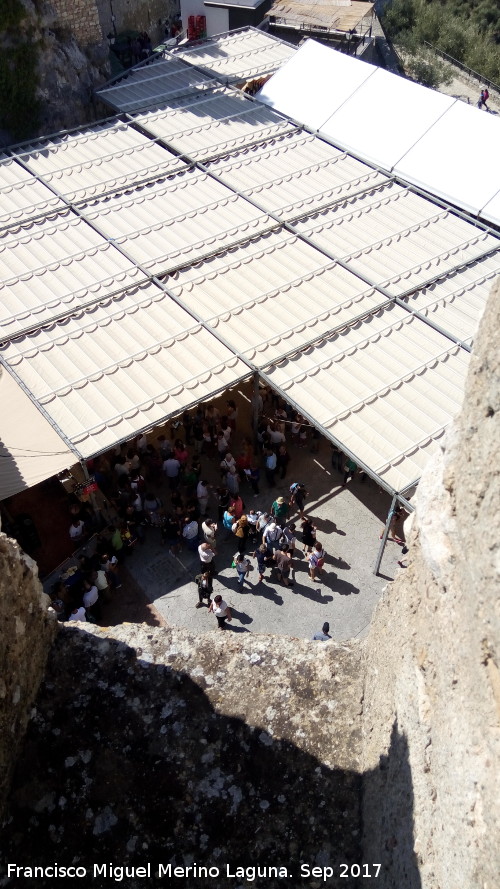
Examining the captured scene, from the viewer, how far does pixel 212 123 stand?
16.4m

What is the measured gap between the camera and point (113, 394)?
1044 cm

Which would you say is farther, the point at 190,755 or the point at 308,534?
the point at 308,534

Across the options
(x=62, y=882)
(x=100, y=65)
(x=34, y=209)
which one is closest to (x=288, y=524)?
(x=62, y=882)

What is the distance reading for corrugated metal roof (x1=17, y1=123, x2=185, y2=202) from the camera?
14.4 metres

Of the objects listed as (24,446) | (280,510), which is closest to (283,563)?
(280,510)

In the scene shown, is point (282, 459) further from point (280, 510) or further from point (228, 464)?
point (280, 510)

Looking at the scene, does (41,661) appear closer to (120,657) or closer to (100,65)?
(120,657)

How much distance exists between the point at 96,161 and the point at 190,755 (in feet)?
44.8

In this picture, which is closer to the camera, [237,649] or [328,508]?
[237,649]

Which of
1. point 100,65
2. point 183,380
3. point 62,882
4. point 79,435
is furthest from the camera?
point 100,65

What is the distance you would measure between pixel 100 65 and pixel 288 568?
16146 mm

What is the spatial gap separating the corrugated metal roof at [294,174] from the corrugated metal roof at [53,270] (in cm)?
363

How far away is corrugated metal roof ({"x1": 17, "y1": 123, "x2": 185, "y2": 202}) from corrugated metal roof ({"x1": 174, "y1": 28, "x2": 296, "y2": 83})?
4.72m

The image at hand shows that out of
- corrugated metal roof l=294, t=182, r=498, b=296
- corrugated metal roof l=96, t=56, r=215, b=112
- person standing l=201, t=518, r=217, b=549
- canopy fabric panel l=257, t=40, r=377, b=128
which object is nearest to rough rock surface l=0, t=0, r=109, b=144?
corrugated metal roof l=96, t=56, r=215, b=112
